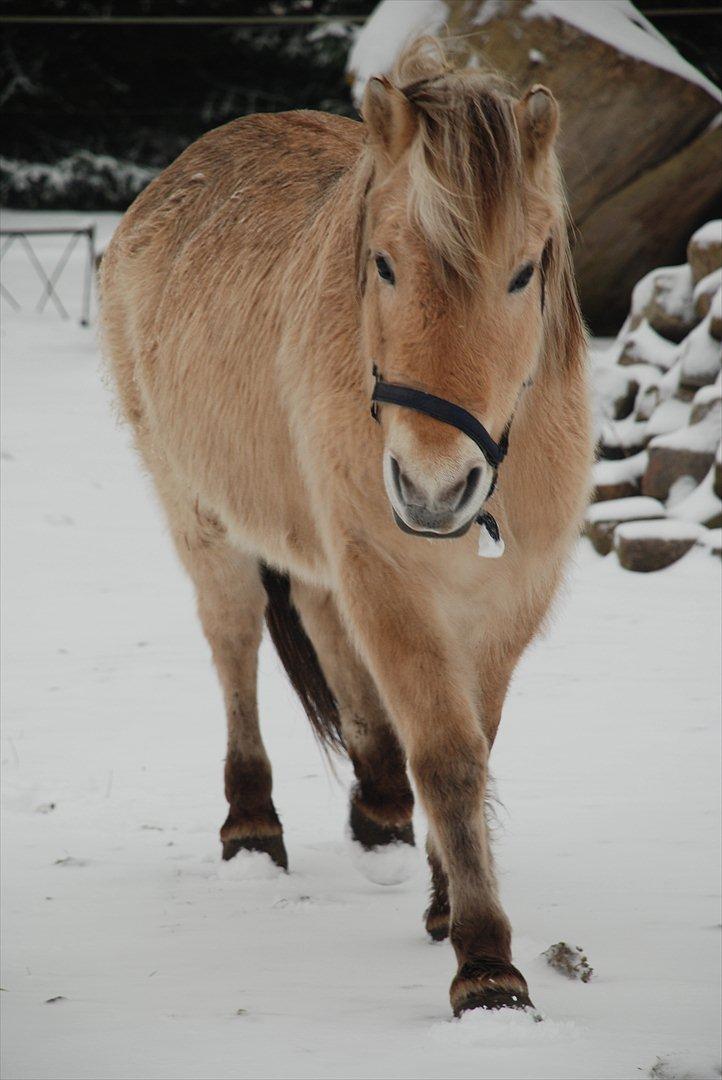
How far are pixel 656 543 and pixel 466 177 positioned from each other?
484cm

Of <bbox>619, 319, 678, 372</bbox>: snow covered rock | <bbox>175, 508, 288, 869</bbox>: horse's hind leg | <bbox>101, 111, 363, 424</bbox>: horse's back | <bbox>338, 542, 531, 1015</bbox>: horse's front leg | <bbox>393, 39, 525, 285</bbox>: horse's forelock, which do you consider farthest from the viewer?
<bbox>619, 319, 678, 372</bbox>: snow covered rock

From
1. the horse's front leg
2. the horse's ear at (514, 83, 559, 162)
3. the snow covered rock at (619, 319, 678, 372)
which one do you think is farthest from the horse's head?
the snow covered rock at (619, 319, 678, 372)

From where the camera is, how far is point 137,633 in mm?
6797

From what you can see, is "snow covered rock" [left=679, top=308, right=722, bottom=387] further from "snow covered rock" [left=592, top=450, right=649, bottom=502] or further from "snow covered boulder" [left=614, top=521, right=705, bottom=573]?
"snow covered boulder" [left=614, top=521, right=705, bottom=573]

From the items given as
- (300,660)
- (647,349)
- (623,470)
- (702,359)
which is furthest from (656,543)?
(300,660)

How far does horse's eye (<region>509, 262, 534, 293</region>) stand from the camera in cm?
270

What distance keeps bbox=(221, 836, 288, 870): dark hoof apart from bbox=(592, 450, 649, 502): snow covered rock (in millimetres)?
4406

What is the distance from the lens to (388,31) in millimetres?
9805

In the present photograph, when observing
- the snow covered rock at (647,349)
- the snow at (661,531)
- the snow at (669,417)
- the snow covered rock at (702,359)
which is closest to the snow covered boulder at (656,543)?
the snow at (661,531)

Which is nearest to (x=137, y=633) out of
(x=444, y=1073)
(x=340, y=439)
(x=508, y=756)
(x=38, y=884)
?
(x=508, y=756)

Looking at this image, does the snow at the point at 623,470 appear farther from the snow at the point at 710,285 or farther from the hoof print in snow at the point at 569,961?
the hoof print in snow at the point at 569,961

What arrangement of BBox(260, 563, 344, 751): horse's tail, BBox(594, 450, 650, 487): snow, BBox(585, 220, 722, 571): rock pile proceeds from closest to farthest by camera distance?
BBox(260, 563, 344, 751): horse's tail
BBox(585, 220, 722, 571): rock pile
BBox(594, 450, 650, 487): snow

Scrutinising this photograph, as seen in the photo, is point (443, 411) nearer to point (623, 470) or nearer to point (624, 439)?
point (623, 470)

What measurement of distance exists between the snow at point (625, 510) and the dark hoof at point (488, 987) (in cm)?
488
